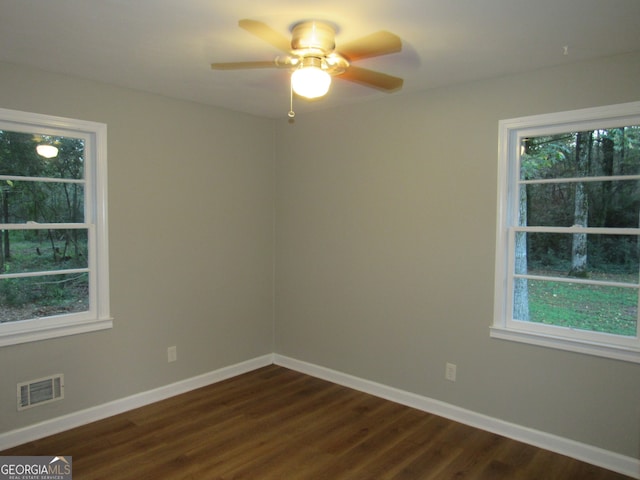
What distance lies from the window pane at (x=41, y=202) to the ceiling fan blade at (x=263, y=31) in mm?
2075

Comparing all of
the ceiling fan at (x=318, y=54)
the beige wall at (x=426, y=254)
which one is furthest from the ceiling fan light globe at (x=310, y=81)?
the beige wall at (x=426, y=254)

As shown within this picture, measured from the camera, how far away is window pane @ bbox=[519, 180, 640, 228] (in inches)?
109

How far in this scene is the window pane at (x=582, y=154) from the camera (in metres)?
2.75

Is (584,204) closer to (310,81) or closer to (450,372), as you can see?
(450,372)

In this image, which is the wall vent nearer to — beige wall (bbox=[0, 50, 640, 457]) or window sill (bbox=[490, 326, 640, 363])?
beige wall (bbox=[0, 50, 640, 457])

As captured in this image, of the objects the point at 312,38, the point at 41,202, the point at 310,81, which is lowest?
the point at 41,202

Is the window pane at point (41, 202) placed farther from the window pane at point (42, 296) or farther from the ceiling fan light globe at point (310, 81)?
the ceiling fan light globe at point (310, 81)

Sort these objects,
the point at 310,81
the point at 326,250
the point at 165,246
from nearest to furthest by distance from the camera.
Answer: the point at 310,81, the point at 165,246, the point at 326,250

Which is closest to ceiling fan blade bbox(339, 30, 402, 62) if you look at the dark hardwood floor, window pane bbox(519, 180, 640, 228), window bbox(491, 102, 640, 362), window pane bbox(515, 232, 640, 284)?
window bbox(491, 102, 640, 362)

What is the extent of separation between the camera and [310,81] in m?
2.05

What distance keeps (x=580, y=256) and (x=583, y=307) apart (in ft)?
1.08

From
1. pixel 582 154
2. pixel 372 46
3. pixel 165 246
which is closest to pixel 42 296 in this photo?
pixel 165 246

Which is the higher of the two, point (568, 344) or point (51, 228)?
point (51, 228)

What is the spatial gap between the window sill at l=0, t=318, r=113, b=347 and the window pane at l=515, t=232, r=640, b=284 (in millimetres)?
3045
